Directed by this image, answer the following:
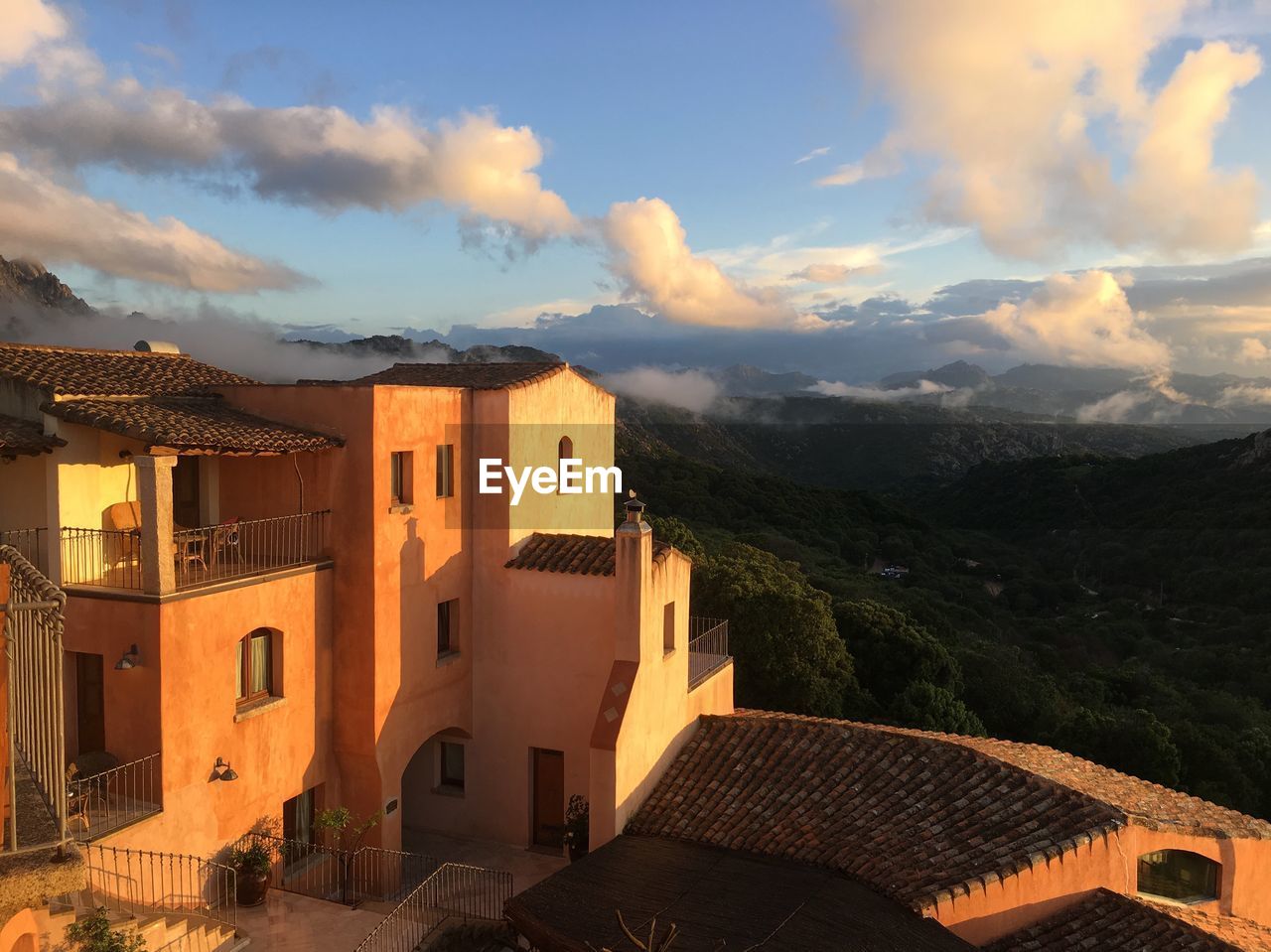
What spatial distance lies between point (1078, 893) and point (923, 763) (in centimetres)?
314

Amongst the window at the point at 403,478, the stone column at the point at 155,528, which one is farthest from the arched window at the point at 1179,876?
the stone column at the point at 155,528

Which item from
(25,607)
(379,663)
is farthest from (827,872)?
(25,607)

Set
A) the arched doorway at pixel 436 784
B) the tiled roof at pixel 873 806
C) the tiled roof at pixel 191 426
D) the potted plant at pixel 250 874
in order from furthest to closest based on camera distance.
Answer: the arched doorway at pixel 436 784, the potted plant at pixel 250 874, the tiled roof at pixel 873 806, the tiled roof at pixel 191 426

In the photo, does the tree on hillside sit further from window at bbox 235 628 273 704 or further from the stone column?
the stone column

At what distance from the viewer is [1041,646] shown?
5081 cm

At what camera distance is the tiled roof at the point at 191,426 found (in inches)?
543

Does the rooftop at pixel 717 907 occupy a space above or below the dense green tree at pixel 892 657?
above

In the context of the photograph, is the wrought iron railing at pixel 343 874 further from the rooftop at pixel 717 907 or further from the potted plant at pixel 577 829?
the rooftop at pixel 717 907

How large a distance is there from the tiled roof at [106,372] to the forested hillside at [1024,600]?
58.0 feet

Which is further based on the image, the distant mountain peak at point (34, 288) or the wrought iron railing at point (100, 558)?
the distant mountain peak at point (34, 288)

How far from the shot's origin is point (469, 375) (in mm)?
20750

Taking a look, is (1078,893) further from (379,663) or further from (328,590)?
(328,590)

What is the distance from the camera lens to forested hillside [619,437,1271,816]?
31.0 metres

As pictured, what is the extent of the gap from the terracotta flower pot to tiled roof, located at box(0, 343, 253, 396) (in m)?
8.10
